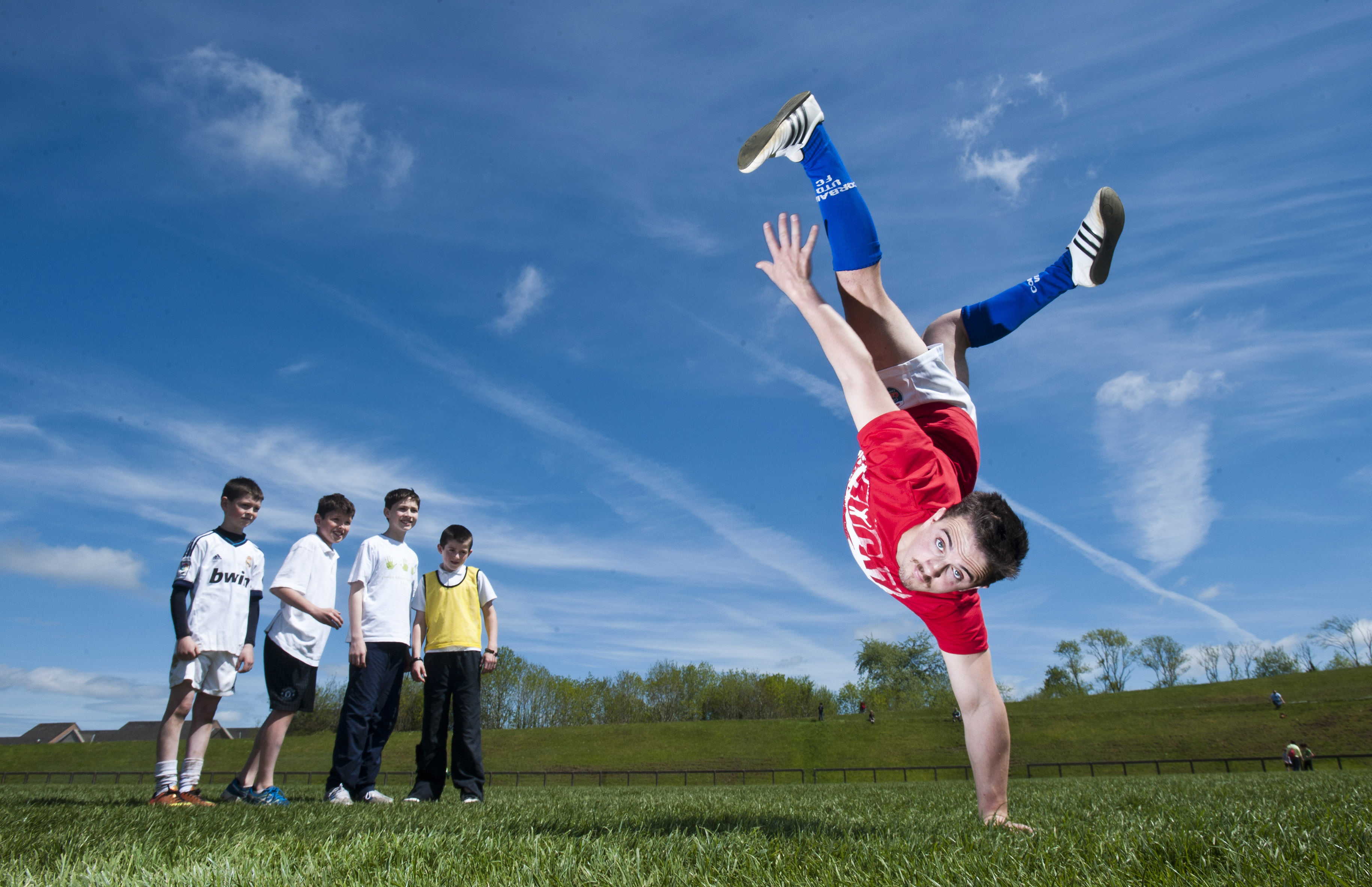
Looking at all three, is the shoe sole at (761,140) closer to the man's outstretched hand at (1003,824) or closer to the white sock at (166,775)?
the man's outstretched hand at (1003,824)

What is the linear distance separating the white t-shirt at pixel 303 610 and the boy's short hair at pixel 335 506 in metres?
0.34

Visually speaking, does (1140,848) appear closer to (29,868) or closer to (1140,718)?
(29,868)

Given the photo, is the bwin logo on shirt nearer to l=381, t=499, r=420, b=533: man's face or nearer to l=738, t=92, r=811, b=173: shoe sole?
l=381, t=499, r=420, b=533: man's face

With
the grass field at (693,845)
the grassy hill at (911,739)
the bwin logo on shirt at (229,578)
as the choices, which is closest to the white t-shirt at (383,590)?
the bwin logo on shirt at (229,578)

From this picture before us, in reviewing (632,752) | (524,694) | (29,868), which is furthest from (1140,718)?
(29,868)

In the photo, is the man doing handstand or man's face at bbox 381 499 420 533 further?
man's face at bbox 381 499 420 533

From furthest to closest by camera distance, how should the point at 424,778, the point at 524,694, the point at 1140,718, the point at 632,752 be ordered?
the point at 524,694 < the point at 632,752 < the point at 1140,718 < the point at 424,778

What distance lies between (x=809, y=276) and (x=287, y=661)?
5475 millimetres

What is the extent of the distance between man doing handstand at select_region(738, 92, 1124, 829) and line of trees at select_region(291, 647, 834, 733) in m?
57.7

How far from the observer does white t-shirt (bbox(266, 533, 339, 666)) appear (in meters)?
5.96

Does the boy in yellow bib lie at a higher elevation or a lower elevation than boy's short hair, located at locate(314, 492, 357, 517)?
lower

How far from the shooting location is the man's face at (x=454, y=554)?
6441mm

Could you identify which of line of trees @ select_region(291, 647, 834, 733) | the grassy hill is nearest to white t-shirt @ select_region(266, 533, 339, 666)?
the grassy hill

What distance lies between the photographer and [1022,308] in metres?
4.41
